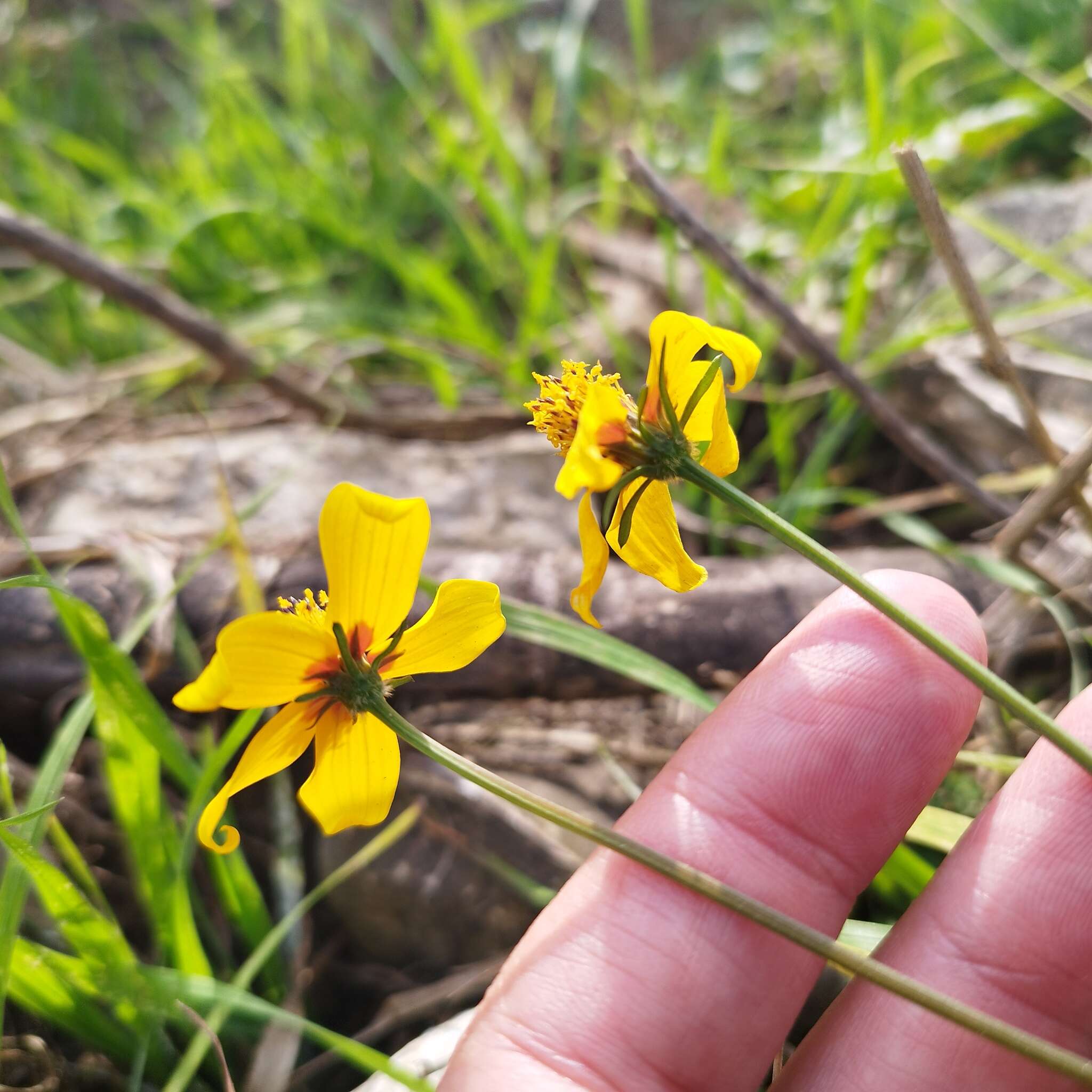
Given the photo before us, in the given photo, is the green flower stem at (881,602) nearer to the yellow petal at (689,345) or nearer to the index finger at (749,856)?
the yellow petal at (689,345)

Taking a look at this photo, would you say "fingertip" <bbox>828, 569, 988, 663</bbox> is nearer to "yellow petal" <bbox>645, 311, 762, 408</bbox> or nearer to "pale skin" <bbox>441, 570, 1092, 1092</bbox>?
"pale skin" <bbox>441, 570, 1092, 1092</bbox>

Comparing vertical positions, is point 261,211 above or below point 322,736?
above

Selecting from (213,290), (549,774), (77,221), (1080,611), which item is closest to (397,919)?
(549,774)

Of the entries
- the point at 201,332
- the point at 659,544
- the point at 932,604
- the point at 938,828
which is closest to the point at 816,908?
the point at 938,828

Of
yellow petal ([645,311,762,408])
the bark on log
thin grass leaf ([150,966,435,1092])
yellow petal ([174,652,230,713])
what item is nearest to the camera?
yellow petal ([174,652,230,713])

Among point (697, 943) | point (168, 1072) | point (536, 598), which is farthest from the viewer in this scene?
point (536, 598)

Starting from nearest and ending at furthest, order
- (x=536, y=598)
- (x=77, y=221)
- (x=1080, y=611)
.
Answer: (x=1080, y=611)
(x=536, y=598)
(x=77, y=221)

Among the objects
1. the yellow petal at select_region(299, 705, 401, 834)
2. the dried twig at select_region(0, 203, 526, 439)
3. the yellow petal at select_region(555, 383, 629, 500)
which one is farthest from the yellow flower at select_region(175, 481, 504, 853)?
the dried twig at select_region(0, 203, 526, 439)

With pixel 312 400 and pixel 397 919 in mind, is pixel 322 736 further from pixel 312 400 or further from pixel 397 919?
pixel 312 400
